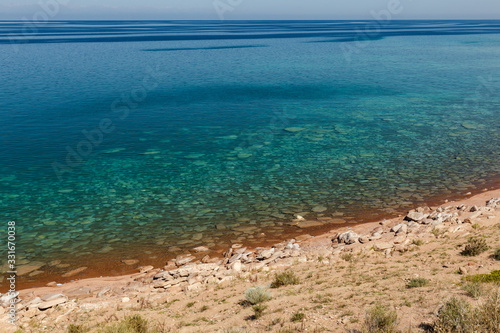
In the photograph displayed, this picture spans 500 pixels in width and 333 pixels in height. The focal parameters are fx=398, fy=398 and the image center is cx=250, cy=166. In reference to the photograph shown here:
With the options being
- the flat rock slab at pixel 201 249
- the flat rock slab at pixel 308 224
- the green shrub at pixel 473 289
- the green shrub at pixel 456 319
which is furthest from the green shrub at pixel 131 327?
the flat rock slab at pixel 308 224

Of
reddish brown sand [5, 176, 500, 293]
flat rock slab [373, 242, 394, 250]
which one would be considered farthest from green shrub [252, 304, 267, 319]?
reddish brown sand [5, 176, 500, 293]

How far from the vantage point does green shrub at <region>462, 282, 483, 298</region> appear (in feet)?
28.2

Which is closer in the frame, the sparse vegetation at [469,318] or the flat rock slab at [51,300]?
the sparse vegetation at [469,318]

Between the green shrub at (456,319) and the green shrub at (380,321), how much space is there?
0.77 m

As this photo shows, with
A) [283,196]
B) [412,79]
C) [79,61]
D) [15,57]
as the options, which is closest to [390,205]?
[283,196]

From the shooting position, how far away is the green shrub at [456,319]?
7011mm

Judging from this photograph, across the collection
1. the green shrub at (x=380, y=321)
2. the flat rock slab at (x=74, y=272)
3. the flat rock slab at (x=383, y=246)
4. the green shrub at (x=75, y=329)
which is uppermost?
the green shrub at (x=380, y=321)

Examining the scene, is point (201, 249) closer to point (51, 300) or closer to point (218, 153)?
point (51, 300)

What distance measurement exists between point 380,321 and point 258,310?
2.85m

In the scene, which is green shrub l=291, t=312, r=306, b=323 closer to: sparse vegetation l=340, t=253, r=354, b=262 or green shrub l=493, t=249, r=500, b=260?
sparse vegetation l=340, t=253, r=354, b=262

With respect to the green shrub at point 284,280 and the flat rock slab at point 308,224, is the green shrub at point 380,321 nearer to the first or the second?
the green shrub at point 284,280

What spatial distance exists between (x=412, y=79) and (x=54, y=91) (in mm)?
45085

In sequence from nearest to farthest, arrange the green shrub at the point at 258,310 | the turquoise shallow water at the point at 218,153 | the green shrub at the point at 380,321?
1. the green shrub at the point at 380,321
2. the green shrub at the point at 258,310
3. the turquoise shallow water at the point at 218,153

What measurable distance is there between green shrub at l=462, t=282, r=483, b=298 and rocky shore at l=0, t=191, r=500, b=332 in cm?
132
